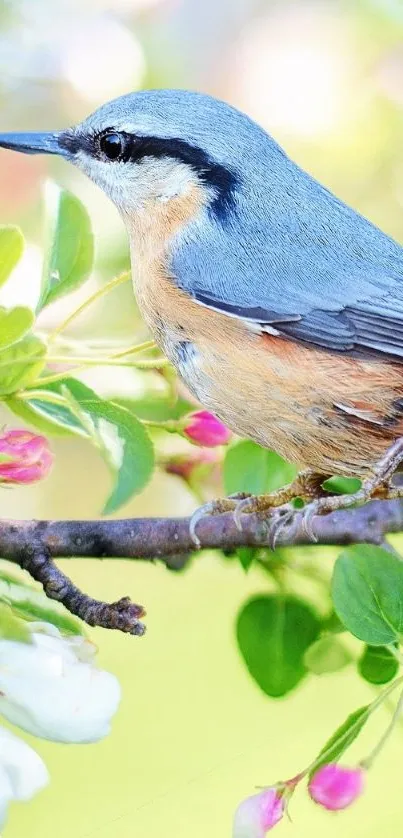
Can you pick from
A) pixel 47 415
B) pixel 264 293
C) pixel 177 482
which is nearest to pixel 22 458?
pixel 47 415

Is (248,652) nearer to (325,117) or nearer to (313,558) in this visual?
(313,558)

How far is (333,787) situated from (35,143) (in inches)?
22.6

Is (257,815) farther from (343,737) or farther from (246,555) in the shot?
(246,555)

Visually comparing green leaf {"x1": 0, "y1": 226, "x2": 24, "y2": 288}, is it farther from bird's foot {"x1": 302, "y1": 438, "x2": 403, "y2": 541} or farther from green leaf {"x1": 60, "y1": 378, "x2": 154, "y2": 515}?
bird's foot {"x1": 302, "y1": 438, "x2": 403, "y2": 541}

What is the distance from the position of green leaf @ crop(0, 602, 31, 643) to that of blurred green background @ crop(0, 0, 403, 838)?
50cm

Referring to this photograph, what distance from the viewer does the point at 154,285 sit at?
3.11ft

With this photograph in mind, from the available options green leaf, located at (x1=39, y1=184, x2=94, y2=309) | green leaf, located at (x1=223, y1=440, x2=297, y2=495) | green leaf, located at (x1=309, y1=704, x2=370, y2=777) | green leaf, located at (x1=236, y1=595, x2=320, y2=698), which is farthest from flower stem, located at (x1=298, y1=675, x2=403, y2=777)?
green leaf, located at (x1=39, y1=184, x2=94, y2=309)

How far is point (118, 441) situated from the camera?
0.77m

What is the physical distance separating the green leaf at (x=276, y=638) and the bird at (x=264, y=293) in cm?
8

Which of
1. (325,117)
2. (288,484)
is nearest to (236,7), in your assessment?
(325,117)

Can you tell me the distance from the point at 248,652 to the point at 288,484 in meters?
0.15

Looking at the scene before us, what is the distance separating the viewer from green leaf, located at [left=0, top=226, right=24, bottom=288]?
750 millimetres

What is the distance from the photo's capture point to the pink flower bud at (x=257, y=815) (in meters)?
0.75

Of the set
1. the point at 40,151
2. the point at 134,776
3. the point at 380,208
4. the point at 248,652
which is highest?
the point at 40,151
